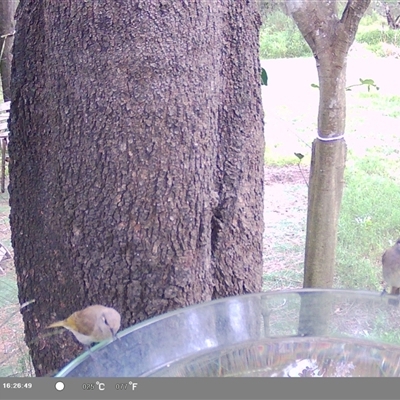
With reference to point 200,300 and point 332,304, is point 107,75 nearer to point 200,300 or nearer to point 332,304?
point 200,300

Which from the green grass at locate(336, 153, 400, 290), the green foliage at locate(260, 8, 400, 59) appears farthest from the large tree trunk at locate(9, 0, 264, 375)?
the green foliage at locate(260, 8, 400, 59)

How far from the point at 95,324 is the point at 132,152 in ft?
1.43

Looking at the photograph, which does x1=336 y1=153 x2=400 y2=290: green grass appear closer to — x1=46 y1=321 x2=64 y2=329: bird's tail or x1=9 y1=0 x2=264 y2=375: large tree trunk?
x1=9 y1=0 x2=264 y2=375: large tree trunk

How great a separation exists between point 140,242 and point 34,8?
0.78 metres

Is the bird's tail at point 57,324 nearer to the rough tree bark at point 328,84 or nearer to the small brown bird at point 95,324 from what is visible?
the small brown bird at point 95,324

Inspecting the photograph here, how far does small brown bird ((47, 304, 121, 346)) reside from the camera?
1.47 meters

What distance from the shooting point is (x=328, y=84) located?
2.14 m

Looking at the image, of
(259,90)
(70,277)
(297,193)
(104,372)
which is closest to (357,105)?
(297,193)

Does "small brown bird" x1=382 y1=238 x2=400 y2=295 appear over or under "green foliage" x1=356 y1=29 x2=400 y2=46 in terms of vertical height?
under

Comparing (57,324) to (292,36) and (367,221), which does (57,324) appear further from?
(292,36)

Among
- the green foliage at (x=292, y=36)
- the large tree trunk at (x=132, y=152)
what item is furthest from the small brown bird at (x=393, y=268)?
the green foliage at (x=292, y=36)

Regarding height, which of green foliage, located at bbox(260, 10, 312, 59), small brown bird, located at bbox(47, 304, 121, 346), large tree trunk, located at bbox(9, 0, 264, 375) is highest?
green foliage, located at bbox(260, 10, 312, 59)

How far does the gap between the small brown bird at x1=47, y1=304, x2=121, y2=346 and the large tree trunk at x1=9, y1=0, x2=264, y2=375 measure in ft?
0.47
